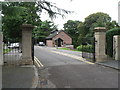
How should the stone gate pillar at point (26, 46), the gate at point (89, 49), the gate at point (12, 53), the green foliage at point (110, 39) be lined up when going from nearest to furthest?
the stone gate pillar at point (26, 46) < the gate at point (12, 53) < the gate at point (89, 49) < the green foliage at point (110, 39)

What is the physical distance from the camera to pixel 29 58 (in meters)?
10.8

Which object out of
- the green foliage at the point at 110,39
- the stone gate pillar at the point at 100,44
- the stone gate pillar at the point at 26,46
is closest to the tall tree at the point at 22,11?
the stone gate pillar at the point at 26,46

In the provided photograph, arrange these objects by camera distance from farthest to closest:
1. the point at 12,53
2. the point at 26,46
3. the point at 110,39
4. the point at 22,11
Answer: the point at 12,53
the point at 110,39
the point at 26,46
the point at 22,11

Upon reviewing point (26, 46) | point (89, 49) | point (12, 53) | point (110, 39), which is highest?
point (110, 39)

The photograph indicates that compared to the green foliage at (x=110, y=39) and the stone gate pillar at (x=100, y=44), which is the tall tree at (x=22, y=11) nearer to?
the stone gate pillar at (x=100, y=44)

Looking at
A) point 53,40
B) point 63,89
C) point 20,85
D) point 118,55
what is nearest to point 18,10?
point 20,85

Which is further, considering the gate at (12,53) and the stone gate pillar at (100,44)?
the gate at (12,53)

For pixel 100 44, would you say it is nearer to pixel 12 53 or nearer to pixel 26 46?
pixel 26 46

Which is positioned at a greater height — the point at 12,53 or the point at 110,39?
the point at 110,39

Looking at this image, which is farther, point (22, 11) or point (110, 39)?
point (110, 39)

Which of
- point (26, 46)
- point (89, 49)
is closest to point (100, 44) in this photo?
point (89, 49)

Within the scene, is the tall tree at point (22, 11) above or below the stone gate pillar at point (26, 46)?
above

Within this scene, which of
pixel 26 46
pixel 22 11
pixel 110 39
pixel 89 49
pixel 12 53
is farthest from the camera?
pixel 12 53

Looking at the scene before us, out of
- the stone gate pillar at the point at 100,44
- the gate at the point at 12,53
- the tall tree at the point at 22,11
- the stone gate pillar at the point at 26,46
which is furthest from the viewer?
the gate at the point at 12,53
